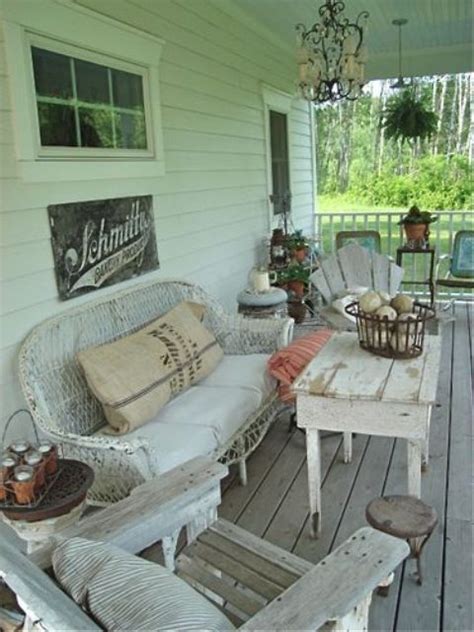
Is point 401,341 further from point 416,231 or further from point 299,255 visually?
point 416,231

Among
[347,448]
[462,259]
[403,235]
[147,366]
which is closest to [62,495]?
[147,366]

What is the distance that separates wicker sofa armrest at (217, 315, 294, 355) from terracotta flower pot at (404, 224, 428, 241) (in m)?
2.78

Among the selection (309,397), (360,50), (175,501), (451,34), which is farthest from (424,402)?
(451,34)

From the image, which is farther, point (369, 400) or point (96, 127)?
point (96, 127)

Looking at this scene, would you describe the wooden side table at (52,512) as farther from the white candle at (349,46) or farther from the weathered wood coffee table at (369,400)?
the white candle at (349,46)

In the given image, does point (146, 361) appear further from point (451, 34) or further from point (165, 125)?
point (451, 34)

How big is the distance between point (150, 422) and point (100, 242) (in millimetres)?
913

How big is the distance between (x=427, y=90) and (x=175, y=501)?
298 inches

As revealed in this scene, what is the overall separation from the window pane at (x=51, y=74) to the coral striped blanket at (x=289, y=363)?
5.23 feet

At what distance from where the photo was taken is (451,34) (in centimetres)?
562

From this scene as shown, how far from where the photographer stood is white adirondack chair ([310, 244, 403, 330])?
402 centimetres

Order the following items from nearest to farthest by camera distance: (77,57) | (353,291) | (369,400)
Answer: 1. (369,400)
2. (77,57)
3. (353,291)

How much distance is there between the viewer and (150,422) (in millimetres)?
Answer: 2498

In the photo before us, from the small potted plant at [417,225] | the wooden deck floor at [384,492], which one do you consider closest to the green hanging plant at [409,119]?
the small potted plant at [417,225]
